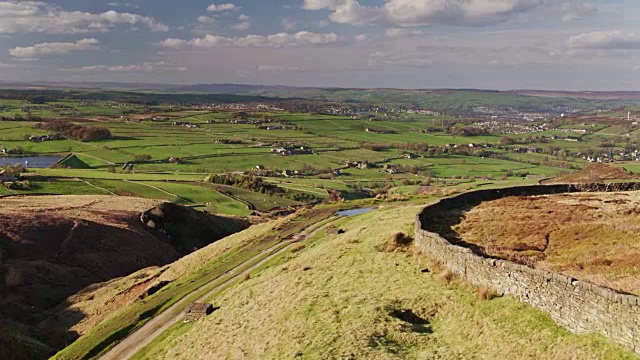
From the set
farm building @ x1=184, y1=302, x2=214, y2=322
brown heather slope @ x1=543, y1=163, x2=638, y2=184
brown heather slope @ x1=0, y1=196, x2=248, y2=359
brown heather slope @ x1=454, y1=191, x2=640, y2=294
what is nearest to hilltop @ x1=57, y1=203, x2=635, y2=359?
farm building @ x1=184, y1=302, x2=214, y2=322

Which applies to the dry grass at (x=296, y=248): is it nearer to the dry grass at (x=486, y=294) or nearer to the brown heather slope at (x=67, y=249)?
the brown heather slope at (x=67, y=249)

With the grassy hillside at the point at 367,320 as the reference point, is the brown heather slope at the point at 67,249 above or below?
below

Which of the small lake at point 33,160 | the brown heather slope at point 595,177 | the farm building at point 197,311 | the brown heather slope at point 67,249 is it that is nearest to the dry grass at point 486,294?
the farm building at point 197,311

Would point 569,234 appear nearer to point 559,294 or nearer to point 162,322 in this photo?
point 559,294

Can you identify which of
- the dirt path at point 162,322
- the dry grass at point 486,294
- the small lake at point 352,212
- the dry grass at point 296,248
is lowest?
the dirt path at point 162,322

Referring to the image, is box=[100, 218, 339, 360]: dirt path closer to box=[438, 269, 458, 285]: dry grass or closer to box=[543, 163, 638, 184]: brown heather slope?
box=[438, 269, 458, 285]: dry grass

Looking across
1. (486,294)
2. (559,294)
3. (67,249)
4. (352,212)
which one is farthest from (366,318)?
(67,249)

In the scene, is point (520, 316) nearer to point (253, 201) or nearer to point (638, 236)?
point (638, 236)

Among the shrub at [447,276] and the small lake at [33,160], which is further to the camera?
the small lake at [33,160]
